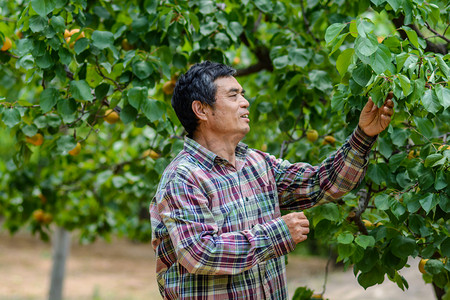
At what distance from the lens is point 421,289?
6641mm

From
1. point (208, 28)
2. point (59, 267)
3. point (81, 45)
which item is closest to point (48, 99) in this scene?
point (81, 45)

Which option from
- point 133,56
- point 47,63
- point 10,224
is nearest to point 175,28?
point 133,56

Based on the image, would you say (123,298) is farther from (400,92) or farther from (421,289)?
(400,92)

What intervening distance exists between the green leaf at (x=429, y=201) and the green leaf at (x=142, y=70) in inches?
48.0

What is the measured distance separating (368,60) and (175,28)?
1065 mm

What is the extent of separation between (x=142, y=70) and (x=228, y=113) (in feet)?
2.39

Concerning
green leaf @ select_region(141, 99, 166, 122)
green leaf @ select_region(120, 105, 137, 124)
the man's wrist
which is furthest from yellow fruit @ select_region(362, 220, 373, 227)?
green leaf @ select_region(120, 105, 137, 124)

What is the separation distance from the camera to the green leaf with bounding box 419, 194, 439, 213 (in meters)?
1.75

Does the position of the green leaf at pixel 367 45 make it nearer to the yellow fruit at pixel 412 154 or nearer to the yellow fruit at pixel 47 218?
the yellow fruit at pixel 412 154

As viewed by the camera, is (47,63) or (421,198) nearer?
(421,198)

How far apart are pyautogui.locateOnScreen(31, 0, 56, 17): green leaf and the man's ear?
30.7 inches

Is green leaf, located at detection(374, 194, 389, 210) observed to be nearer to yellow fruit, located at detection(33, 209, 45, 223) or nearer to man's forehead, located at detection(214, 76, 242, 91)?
man's forehead, located at detection(214, 76, 242, 91)

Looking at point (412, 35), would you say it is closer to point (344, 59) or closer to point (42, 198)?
point (344, 59)

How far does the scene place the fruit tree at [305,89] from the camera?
Answer: 1.75 meters
